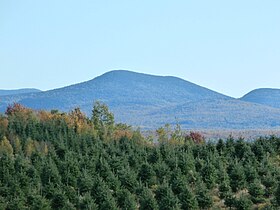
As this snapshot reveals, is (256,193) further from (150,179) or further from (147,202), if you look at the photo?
(150,179)

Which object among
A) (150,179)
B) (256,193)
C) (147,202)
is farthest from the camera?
(150,179)

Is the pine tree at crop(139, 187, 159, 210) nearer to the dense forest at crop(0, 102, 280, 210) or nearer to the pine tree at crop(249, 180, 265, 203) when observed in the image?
the dense forest at crop(0, 102, 280, 210)

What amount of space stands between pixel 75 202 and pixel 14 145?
134 feet

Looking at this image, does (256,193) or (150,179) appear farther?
(150,179)

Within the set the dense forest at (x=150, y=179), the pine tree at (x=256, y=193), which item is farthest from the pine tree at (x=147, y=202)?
the pine tree at (x=256, y=193)

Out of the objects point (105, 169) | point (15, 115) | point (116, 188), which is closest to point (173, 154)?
point (105, 169)

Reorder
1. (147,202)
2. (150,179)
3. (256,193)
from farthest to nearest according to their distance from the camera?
(150,179)
(256,193)
(147,202)

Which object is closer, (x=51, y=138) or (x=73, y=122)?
(x=51, y=138)

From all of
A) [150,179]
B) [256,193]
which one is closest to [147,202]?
[256,193]

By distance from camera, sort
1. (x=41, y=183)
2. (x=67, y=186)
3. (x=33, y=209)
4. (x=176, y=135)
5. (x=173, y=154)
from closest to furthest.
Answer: (x=33, y=209), (x=67, y=186), (x=41, y=183), (x=173, y=154), (x=176, y=135)

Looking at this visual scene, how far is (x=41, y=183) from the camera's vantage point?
2172 inches

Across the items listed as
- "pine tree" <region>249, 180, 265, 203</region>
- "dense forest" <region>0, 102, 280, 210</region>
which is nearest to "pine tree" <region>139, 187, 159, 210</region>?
"dense forest" <region>0, 102, 280, 210</region>

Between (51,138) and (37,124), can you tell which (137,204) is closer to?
(51,138)

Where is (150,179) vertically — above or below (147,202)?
above
